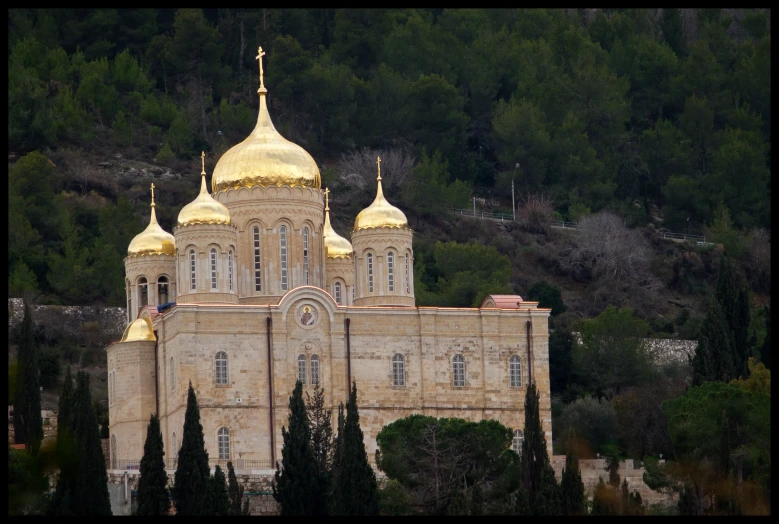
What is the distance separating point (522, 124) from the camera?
92.3 m

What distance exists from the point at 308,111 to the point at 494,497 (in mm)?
45491

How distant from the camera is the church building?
55688 millimetres

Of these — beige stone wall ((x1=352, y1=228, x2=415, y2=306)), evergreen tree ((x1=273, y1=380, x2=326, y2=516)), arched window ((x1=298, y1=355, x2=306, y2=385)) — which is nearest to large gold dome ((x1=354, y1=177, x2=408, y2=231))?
beige stone wall ((x1=352, y1=228, x2=415, y2=306))

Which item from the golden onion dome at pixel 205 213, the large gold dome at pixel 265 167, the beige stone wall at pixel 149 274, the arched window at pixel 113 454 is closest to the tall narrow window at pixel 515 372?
the large gold dome at pixel 265 167

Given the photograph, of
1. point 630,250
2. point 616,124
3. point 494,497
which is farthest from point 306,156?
point 616,124

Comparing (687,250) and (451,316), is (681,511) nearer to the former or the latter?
(451,316)

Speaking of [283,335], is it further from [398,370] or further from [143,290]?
[143,290]

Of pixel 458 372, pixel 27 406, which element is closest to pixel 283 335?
pixel 458 372

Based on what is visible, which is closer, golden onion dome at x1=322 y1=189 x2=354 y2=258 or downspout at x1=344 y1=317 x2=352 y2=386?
downspout at x1=344 y1=317 x2=352 y2=386

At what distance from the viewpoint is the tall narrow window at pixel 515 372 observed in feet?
191

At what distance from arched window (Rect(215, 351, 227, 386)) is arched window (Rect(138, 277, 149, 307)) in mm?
5870

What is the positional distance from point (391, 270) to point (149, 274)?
723 centimetres

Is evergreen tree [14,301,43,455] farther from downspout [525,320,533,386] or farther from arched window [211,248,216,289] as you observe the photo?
downspout [525,320,533,386]

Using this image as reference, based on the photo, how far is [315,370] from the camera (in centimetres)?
5666
